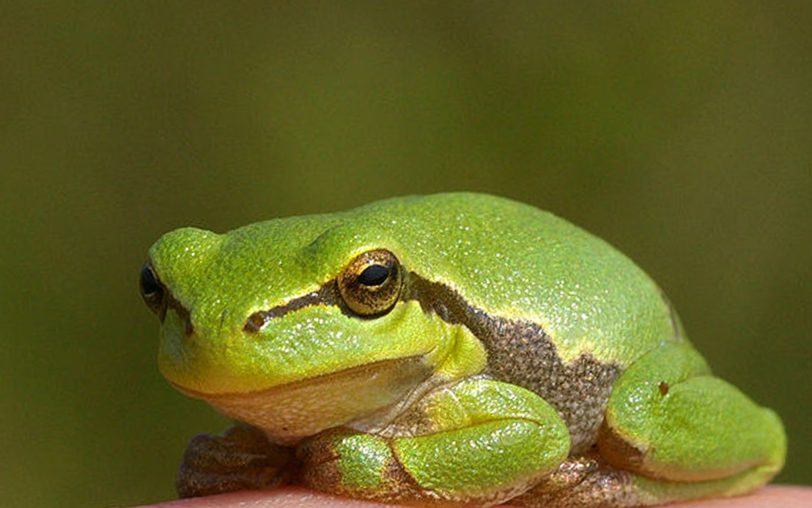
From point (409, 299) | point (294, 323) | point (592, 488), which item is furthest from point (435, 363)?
point (592, 488)

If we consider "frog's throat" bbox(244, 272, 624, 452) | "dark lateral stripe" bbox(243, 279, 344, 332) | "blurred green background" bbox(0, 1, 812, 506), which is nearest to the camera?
"dark lateral stripe" bbox(243, 279, 344, 332)

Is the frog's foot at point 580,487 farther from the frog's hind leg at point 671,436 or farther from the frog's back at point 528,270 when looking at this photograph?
the frog's back at point 528,270

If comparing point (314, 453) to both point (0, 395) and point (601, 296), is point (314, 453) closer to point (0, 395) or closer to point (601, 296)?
point (601, 296)

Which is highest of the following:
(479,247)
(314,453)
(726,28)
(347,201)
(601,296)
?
(726,28)

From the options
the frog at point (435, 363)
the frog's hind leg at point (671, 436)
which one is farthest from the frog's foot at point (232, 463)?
the frog's hind leg at point (671, 436)

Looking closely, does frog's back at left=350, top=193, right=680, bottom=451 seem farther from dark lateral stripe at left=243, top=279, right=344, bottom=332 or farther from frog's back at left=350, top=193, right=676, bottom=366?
dark lateral stripe at left=243, top=279, right=344, bottom=332

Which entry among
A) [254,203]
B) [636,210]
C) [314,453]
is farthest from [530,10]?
[314,453]

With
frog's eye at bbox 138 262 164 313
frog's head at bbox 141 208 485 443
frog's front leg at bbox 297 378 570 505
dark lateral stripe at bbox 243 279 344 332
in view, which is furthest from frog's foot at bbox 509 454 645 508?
frog's eye at bbox 138 262 164 313
